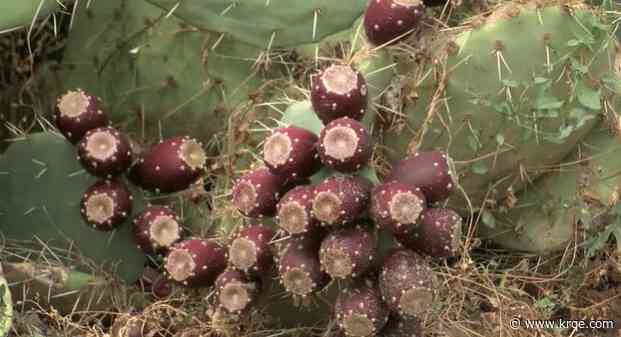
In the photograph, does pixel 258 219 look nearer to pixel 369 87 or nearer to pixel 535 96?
pixel 369 87

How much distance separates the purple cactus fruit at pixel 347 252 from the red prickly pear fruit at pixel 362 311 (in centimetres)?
4

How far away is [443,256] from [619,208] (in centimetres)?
65

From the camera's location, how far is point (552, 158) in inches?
93.4

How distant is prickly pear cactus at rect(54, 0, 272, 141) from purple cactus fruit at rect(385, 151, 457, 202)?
2.40 ft

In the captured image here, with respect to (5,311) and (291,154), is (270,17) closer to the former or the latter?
(291,154)

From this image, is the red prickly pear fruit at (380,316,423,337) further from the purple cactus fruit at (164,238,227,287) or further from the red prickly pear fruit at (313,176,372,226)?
the purple cactus fruit at (164,238,227,287)

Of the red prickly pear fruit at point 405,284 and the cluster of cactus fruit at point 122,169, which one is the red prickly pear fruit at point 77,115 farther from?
the red prickly pear fruit at point 405,284

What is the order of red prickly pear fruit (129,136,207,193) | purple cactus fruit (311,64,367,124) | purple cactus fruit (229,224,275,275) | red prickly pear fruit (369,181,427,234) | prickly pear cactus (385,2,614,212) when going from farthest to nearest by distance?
red prickly pear fruit (129,136,207,193) → prickly pear cactus (385,2,614,212) → purple cactus fruit (229,224,275,275) → purple cactus fruit (311,64,367,124) → red prickly pear fruit (369,181,427,234)

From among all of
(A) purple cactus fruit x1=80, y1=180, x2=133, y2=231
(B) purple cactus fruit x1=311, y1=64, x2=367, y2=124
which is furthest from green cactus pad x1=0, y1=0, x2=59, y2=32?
(B) purple cactus fruit x1=311, y1=64, x2=367, y2=124

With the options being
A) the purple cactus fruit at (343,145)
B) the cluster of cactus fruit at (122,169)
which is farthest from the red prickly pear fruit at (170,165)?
the purple cactus fruit at (343,145)

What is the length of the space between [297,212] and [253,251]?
22cm

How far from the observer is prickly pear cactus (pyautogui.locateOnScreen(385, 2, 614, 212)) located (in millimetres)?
2145

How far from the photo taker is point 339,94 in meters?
1.90

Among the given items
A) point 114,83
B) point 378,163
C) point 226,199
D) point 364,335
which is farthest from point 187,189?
point 364,335
